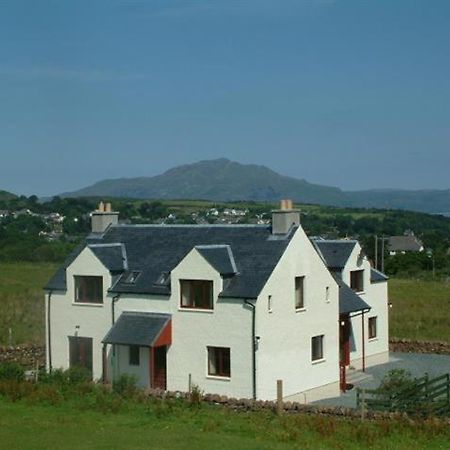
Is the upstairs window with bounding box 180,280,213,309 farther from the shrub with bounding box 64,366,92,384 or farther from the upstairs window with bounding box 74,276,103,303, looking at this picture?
the shrub with bounding box 64,366,92,384

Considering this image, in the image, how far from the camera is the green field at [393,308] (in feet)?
160

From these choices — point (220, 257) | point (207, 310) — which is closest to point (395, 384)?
point (207, 310)

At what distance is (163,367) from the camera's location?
33.0m

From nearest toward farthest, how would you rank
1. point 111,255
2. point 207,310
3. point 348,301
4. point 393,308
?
point 207,310, point 111,255, point 348,301, point 393,308

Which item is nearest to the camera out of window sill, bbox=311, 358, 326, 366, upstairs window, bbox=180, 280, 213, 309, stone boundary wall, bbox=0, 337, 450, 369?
upstairs window, bbox=180, 280, 213, 309

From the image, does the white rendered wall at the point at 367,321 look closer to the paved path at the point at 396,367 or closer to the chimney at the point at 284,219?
the paved path at the point at 396,367

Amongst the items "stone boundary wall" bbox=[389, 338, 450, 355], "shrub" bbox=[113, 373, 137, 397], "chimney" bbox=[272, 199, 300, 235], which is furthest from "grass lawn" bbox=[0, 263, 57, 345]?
"stone boundary wall" bbox=[389, 338, 450, 355]

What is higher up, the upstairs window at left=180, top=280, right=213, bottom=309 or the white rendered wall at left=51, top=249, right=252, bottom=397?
the upstairs window at left=180, top=280, right=213, bottom=309

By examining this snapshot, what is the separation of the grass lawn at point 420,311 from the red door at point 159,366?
775 inches

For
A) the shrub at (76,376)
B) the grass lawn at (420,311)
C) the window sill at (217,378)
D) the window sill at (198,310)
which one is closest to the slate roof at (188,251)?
the window sill at (198,310)

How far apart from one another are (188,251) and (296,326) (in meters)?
5.24

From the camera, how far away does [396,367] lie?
132ft

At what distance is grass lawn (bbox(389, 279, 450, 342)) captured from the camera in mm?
49759

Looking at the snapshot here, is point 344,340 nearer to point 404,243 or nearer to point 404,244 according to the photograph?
point 404,244
